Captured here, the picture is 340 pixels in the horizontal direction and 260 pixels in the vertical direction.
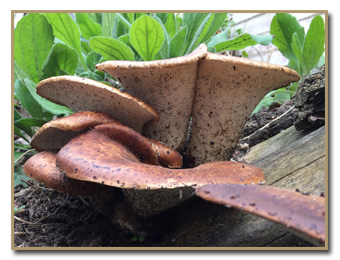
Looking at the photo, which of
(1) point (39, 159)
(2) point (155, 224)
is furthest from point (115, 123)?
(2) point (155, 224)

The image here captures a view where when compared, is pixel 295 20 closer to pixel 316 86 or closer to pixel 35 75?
pixel 316 86

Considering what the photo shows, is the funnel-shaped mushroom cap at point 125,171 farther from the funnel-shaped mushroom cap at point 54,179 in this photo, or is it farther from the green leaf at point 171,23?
the green leaf at point 171,23

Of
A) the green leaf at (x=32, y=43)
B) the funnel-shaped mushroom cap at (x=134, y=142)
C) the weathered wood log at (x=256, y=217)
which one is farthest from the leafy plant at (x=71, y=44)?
the weathered wood log at (x=256, y=217)

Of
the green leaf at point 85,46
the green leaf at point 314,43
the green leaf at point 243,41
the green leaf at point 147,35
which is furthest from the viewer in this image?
the green leaf at point 85,46

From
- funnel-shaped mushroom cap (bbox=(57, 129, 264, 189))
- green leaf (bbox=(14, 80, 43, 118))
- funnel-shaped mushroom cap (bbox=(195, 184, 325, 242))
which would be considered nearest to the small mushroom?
funnel-shaped mushroom cap (bbox=(57, 129, 264, 189))

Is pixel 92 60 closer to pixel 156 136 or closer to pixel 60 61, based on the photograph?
pixel 60 61
